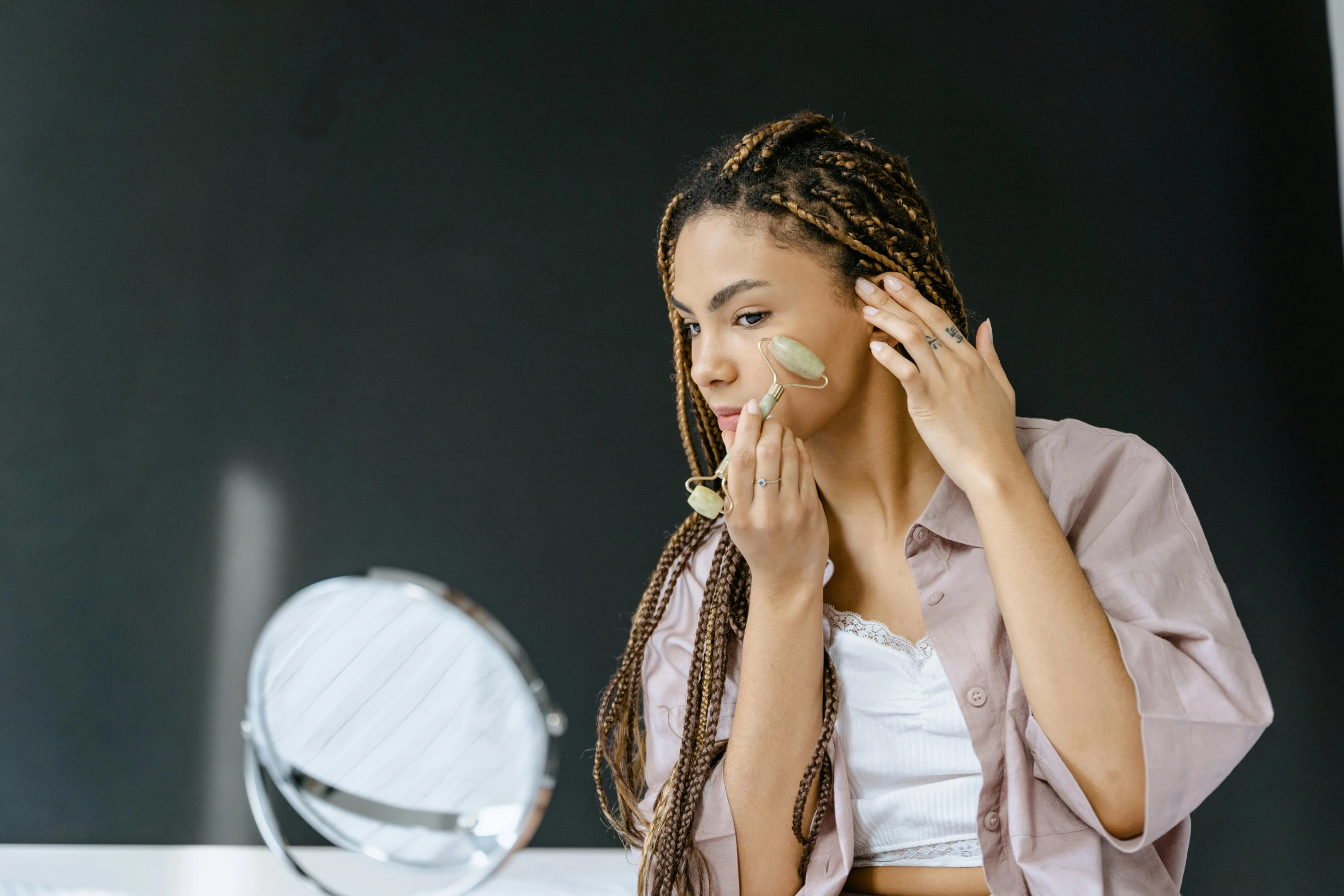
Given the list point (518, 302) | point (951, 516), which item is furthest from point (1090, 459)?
point (518, 302)

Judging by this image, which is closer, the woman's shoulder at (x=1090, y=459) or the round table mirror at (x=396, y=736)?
the round table mirror at (x=396, y=736)

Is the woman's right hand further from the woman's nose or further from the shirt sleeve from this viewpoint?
the shirt sleeve

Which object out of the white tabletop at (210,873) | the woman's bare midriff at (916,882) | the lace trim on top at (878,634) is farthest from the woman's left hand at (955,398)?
the white tabletop at (210,873)

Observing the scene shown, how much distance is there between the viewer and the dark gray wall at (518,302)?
5.95ft

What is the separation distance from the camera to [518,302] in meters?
1.94

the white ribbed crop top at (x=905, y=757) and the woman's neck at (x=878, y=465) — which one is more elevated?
the woman's neck at (x=878, y=465)

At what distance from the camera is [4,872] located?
1.58m

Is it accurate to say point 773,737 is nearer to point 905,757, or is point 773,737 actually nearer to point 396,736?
point 905,757

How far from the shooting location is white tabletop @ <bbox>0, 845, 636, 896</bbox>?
1383 millimetres

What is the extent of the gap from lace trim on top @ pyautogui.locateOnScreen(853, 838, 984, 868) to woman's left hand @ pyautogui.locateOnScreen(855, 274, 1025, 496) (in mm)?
242

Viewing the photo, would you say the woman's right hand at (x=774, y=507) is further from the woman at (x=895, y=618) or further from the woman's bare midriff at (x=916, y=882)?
the woman's bare midriff at (x=916, y=882)

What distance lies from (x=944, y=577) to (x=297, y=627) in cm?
79

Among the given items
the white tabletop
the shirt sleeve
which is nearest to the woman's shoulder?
the shirt sleeve

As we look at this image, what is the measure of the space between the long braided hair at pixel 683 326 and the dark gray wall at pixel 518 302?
0.61m
